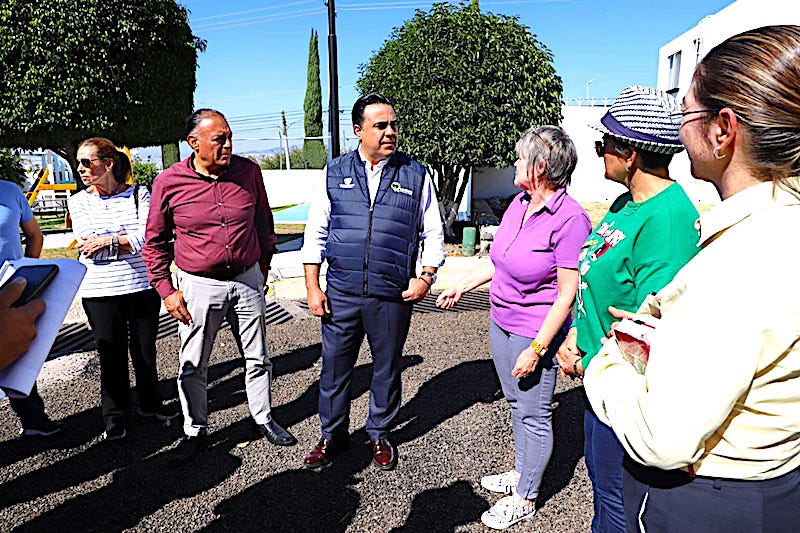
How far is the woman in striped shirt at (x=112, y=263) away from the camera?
3.66 m

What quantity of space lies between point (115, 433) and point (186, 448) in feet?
1.97

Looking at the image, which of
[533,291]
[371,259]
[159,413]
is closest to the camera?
[533,291]

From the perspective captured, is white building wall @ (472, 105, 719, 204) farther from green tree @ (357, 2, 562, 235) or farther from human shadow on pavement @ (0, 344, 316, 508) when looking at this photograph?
human shadow on pavement @ (0, 344, 316, 508)

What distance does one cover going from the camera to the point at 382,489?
321 cm

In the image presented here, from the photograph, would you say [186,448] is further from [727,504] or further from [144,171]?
[144,171]

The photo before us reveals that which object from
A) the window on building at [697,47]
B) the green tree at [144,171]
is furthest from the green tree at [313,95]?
the window on building at [697,47]

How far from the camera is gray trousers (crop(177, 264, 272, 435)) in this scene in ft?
11.5

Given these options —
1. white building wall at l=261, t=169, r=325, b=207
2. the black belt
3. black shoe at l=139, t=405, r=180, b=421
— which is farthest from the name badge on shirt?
white building wall at l=261, t=169, r=325, b=207

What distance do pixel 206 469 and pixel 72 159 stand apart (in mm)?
8421

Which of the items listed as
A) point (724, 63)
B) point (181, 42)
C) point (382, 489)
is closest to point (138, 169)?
point (181, 42)

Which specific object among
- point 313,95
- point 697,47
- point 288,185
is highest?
point 697,47

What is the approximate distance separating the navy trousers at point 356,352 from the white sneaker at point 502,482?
2.27ft

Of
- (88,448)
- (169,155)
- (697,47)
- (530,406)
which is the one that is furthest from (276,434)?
(697,47)

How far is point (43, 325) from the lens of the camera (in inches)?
62.5
